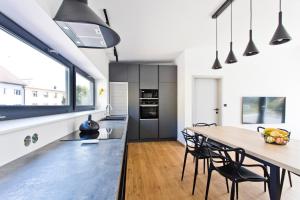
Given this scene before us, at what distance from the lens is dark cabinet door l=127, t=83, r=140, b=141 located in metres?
5.04

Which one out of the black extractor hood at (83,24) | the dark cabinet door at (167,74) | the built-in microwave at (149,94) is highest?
the dark cabinet door at (167,74)

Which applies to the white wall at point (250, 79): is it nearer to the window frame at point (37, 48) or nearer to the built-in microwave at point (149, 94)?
the built-in microwave at point (149, 94)

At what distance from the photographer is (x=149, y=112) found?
17.1 feet

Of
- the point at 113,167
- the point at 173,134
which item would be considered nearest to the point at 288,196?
the point at 113,167

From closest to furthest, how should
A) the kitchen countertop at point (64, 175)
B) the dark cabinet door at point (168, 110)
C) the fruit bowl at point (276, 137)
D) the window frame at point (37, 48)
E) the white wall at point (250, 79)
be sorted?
the kitchen countertop at point (64, 175) < the window frame at point (37, 48) < the fruit bowl at point (276, 137) < the white wall at point (250, 79) < the dark cabinet door at point (168, 110)

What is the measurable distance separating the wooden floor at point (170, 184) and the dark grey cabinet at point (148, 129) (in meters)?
1.45

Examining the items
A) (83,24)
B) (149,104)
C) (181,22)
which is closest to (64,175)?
(83,24)

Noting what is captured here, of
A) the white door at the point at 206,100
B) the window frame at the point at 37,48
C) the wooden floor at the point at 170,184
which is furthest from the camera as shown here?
the white door at the point at 206,100

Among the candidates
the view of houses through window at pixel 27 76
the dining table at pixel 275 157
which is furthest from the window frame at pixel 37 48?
the dining table at pixel 275 157

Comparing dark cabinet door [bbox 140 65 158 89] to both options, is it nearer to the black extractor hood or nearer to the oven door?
the oven door

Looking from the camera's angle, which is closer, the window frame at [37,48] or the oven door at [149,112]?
the window frame at [37,48]

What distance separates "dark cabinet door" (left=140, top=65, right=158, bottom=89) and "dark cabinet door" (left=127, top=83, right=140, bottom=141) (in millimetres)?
235

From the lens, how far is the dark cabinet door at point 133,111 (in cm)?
504

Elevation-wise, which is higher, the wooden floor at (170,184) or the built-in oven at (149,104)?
the built-in oven at (149,104)
